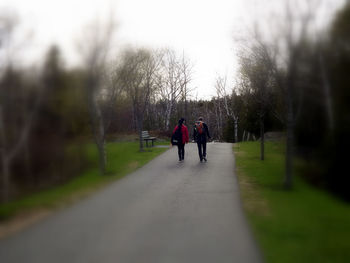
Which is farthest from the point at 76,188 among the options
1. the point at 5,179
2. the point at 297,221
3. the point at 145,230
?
the point at 297,221

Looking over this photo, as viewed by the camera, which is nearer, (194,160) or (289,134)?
(289,134)

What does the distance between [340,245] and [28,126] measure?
26.2ft

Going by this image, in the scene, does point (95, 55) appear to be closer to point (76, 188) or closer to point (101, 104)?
point (101, 104)

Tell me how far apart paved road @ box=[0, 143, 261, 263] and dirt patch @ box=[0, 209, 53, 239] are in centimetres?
26

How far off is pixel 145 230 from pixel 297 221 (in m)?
2.77

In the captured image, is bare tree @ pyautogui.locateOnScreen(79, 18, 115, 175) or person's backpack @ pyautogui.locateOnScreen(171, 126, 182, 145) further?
person's backpack @ pyautogui.locateOnScreen(171, 126, 182, 145)

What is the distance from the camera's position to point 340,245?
479cm

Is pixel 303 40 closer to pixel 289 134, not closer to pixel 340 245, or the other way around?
pixel 289 134

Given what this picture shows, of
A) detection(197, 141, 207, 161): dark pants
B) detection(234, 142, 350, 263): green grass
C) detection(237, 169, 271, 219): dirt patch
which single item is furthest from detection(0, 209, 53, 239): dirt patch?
detection(197, 141, 207, 161): dark pants

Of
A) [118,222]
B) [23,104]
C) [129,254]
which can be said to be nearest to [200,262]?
[129,254]

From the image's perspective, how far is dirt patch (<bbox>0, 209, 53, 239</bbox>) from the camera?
18.0 ft

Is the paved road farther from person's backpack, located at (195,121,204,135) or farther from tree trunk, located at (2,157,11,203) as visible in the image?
person's backpack, located at (195,121,204,135)

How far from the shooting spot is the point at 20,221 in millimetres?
6043

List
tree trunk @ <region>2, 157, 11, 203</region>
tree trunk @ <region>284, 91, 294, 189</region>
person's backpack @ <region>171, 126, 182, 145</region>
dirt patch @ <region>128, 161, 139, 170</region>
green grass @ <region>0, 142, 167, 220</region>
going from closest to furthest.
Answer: green grass @ <region>0, 142, 167, 220</region> → tree trunk @ <region>2, 157, 11, 203</region> → tree trunk @ <region>284, 91, 294, 189</region> → dirt patch @ <region>128, 161, 139, 170</region> → person's backpack @ <region>171, 126, 182, 145</region>
